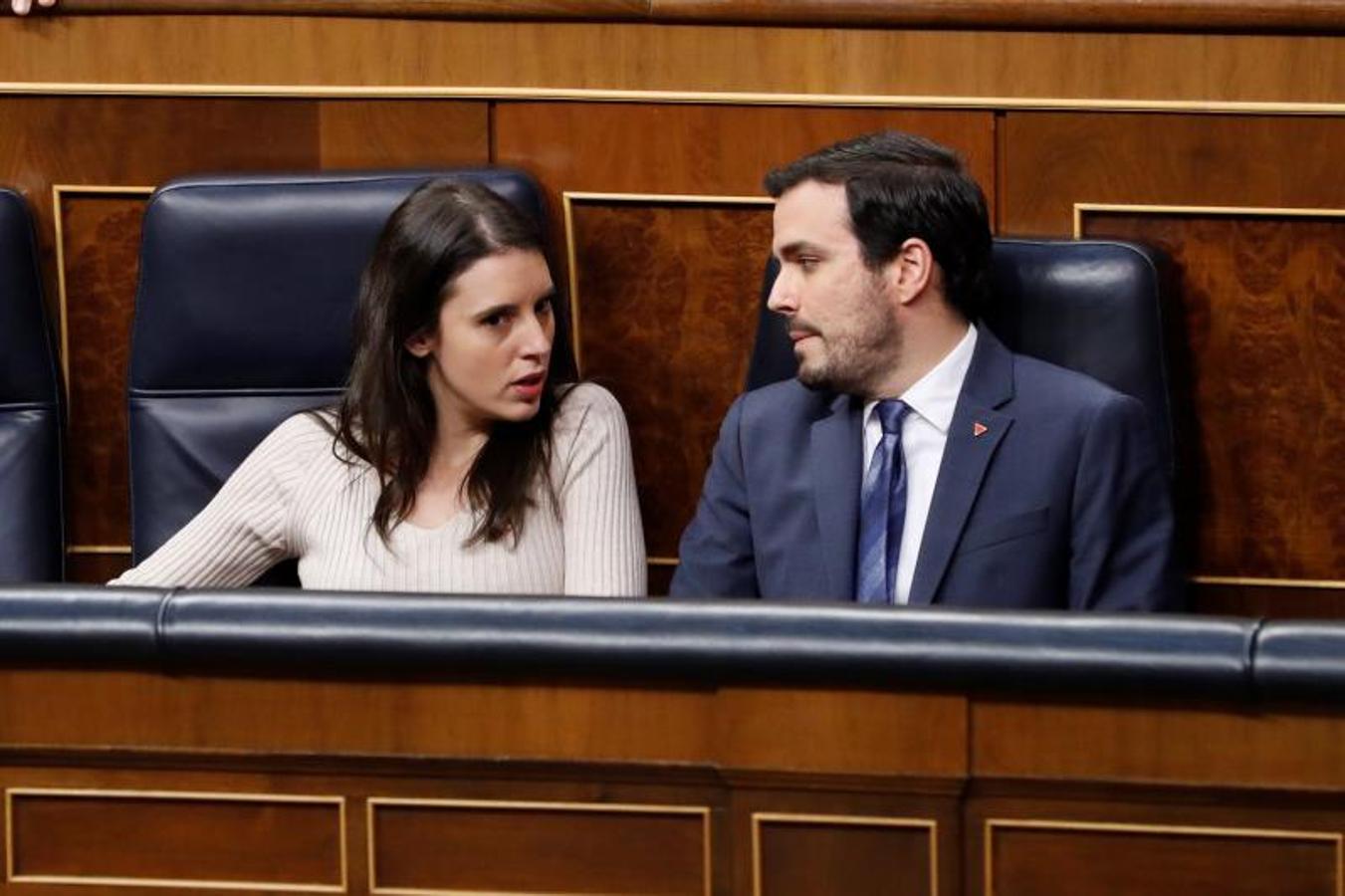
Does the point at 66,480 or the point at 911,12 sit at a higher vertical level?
the point at 911,12

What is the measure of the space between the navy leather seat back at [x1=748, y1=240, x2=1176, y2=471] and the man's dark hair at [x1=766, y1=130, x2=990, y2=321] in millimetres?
28

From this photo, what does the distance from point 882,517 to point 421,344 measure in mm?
362

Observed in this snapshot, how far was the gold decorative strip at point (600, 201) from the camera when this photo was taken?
5.66ft

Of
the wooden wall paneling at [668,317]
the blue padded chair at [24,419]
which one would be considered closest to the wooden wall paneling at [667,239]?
the wooden wall paneling at [668,317]

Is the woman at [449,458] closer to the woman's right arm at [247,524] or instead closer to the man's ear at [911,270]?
the woman's right arm at [247,524]

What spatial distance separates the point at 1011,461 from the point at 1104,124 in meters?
0.31

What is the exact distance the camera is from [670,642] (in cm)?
103

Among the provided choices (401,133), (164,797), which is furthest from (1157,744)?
(401,133)

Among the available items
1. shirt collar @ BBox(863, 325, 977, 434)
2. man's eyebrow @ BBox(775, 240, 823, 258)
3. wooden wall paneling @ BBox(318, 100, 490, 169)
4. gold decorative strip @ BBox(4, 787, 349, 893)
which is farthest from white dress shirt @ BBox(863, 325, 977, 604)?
gold decorative strip @ BBox(4, 787, 349, 893)

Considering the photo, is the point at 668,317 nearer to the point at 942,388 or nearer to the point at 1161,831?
the point at 942,388

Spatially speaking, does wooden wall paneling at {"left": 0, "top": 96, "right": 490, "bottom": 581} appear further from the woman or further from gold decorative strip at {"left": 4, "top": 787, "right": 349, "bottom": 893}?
gold decorative strip at {"left": 4, "top": 787, "right": 349, "bottom": 893}

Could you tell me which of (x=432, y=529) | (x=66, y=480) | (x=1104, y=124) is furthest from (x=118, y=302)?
(x=1104, y=124)

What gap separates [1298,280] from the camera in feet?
5.41

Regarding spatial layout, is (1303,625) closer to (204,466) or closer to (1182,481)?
(1182,481)
